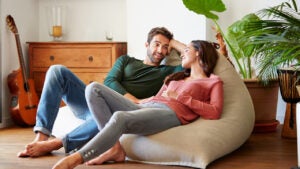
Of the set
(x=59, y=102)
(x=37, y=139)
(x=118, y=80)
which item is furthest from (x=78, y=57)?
(x=37, y=139)

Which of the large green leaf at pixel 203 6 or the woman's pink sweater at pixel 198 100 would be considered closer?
the woman's pink sweater at pixel 198 100

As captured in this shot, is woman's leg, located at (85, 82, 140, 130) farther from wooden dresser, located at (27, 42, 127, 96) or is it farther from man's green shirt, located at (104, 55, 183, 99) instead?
wooden dresser, located at (27, 42, 127, 96)

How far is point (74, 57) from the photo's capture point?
4.99 metres

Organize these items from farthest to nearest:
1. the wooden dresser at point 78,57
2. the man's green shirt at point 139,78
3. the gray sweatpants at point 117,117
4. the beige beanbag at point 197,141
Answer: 1. the wooden dresser at point 78,57
2. the man's green shirt at point 139,78
3. the beige beanbag at point 197,141
4. the gray sweatpants at point 117,117

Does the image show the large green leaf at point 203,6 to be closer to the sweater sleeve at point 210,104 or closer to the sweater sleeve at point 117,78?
the sweater sleeve at point 117,78

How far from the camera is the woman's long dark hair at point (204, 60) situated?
3379 mm

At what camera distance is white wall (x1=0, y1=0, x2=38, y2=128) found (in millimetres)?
4773

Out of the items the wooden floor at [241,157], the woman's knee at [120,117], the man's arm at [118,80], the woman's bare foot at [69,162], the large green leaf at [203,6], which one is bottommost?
the wooden floor at [241,157]

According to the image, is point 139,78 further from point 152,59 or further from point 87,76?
point 87,76

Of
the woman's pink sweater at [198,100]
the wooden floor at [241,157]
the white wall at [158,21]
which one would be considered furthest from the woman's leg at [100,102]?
the white wall at [158,21]

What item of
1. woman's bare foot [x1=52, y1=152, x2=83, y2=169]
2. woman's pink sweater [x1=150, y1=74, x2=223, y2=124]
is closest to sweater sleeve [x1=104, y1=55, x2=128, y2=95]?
woman's pink sweater [x1=150, y1=74, x2=223, y2=124]

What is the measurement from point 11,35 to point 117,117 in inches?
100

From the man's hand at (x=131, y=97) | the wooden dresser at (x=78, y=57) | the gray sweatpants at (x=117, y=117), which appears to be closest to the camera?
the gray sweatpants at (x=117, y=117)

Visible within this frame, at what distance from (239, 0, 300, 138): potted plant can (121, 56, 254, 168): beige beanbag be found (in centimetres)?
42
